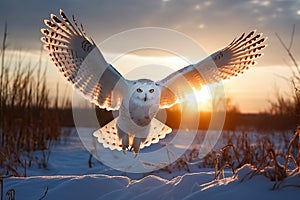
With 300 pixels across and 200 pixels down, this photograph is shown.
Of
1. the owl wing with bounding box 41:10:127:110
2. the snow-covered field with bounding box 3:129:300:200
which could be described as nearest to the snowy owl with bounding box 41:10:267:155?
the owl wing with bounding box 41:10:127:110

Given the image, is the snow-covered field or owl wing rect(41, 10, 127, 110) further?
owl wing rect(41, 10, 127, 110)

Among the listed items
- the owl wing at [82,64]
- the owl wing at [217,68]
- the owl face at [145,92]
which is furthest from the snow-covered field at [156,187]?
the owl wing at [217,68]

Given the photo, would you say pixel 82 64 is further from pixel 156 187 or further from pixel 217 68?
pixel 156 187

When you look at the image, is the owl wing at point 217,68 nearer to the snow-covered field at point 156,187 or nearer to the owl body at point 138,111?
the owl body at point 138,111

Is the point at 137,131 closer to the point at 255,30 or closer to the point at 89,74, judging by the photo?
the point at 89,74

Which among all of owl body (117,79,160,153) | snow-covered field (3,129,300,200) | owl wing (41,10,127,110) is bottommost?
snow-covered field (3,129,300,200)

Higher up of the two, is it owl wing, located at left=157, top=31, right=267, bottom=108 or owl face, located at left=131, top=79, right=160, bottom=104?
owl wing, located at left=157, top=31, right=267, bottom=108

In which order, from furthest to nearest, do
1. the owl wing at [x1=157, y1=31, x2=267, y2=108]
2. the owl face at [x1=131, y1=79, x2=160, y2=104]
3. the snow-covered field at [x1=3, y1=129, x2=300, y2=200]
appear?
1. the owl wing at [x1=157, y1=31, x2=267, y2=108]
2. the owl face at [x1=131, y1=79, x2=160, y2=104]
3. the snow-covered field at [x1=3, y1=129, x2=300, y2=200]

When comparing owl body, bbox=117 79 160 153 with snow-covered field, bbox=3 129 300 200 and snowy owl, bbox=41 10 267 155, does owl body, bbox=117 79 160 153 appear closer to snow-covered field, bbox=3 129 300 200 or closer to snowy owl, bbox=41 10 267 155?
snowy owl, bbox=41 10 267 155

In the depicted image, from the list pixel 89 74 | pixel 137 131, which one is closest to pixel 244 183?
pixel 137 131

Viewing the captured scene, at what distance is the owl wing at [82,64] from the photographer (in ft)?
15.9

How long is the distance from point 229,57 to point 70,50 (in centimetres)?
224

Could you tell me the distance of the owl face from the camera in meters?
4.45

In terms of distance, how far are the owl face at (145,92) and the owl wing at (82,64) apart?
1.45 feet
